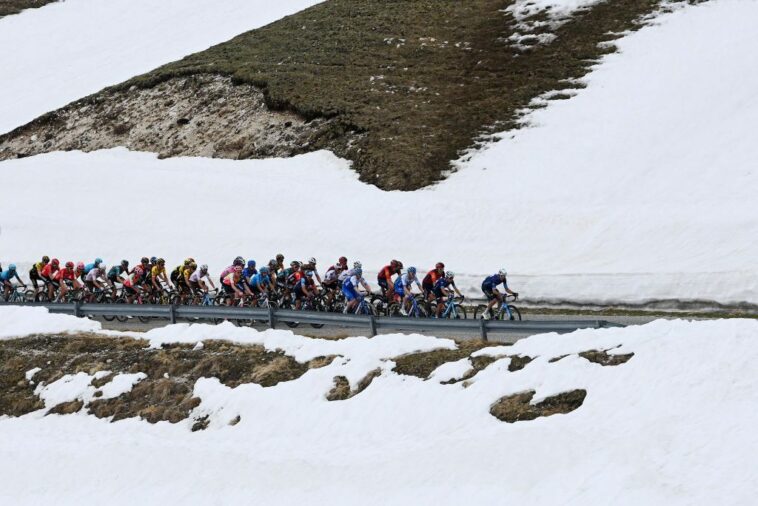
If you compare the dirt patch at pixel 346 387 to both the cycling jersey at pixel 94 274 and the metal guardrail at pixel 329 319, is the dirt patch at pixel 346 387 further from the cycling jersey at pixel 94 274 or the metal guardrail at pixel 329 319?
the cycling jersey at pixel 94 274

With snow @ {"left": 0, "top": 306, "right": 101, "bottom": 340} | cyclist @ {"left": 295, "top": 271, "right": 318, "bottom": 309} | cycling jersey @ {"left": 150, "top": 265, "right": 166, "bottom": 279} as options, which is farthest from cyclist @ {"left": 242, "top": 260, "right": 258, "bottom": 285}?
snow @ {"left": 0, "top": 306, "right": 101, "bottom": 340}

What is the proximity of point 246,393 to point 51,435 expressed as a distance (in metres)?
4.42

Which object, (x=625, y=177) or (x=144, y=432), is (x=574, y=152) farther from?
(x=144, y=432)

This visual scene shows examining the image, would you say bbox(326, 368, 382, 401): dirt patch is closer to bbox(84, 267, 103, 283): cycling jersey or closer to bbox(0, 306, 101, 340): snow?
bbox(0, 306, 101, 340): snow

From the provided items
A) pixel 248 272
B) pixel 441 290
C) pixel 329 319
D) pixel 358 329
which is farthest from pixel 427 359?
pixel 248 272

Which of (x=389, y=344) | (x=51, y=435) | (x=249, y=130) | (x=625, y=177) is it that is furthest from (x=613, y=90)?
(x=51, y=435)

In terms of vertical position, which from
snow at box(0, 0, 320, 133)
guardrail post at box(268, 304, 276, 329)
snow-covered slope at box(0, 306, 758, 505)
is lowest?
snow-covered slope at box(0, 306, 758, 505)

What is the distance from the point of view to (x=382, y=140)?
44094 mm

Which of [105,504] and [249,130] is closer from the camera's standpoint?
[105,504]

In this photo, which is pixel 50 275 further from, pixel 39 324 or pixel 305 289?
pixel 305 289

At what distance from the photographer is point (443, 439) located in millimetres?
14883

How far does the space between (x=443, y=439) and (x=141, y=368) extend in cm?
899

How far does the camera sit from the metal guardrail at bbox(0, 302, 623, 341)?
17922 millimetres

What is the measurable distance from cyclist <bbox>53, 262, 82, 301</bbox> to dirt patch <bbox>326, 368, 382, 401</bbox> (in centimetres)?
1522
